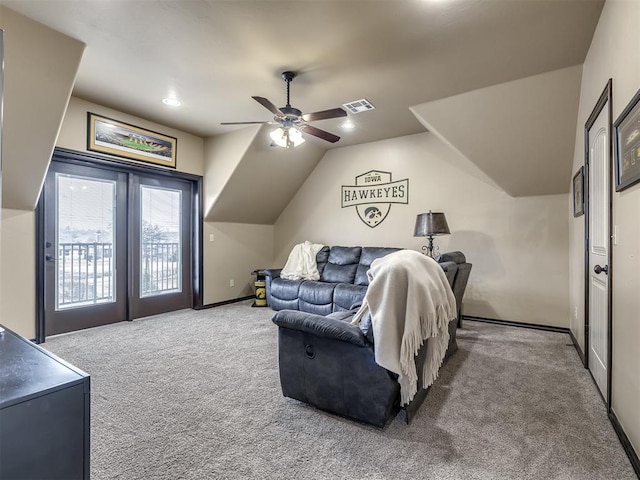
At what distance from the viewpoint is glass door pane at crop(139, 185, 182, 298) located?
462 centimetres

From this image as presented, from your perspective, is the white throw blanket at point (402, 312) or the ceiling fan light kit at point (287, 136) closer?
the white throw blanket at point (402, 312)

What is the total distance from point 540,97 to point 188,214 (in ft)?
15.8

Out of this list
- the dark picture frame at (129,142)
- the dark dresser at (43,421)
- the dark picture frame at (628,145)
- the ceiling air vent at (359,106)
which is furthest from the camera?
the dark picture frame at (129,142)

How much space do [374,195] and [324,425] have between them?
3998 mm

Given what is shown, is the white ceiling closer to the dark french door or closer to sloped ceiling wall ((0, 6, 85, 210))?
sloped ceiling wall ((0, 6, 85, 210))

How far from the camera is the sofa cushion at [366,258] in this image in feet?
16.0

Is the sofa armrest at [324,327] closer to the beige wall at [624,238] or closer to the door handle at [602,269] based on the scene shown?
the beige wall at [624,238]

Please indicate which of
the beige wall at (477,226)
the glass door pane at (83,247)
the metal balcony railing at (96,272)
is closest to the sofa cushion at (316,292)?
the beige wall at (477,226)

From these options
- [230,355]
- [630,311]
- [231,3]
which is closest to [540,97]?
[630,311]

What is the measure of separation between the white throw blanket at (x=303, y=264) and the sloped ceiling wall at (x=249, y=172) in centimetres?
114

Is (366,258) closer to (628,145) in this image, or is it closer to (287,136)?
(287,136)

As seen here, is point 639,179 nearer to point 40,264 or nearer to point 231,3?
point 231,3

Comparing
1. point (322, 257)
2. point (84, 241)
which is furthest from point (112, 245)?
point (322, 257)

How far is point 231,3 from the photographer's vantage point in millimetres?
2193
